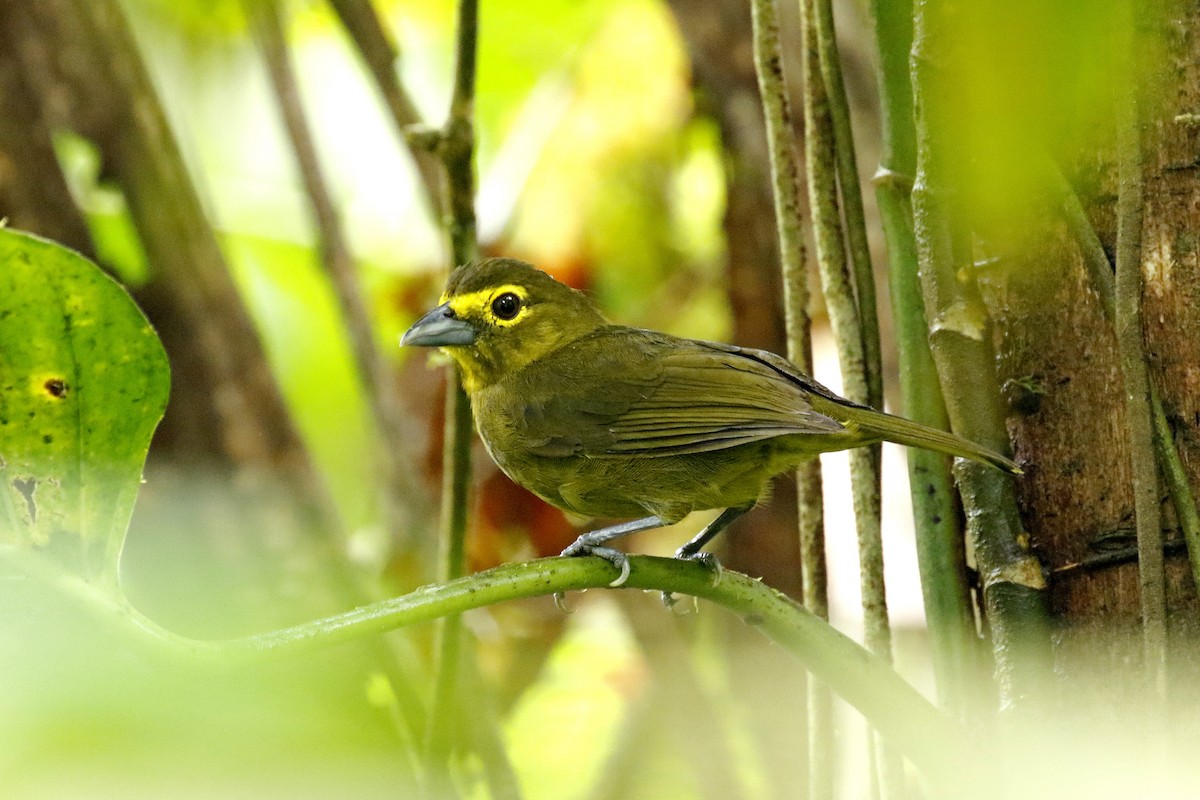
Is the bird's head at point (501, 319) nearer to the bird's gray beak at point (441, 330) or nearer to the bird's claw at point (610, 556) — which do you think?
the bird's gray beak at point (441, 330)

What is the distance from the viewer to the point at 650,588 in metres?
1.70

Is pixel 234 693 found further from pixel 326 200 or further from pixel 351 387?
pixel 351 387

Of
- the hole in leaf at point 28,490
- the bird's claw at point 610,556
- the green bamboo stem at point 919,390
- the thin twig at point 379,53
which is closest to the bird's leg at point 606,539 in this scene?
the bird's claw at point 610,556

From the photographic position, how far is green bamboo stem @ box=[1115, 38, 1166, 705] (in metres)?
1.50

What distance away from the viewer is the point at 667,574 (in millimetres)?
1670

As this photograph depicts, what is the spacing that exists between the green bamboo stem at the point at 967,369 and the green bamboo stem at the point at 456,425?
2.88 feet

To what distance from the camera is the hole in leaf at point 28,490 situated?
1.51m

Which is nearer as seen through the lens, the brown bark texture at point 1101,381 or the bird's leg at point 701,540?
the brown bark texture at point 1101,381

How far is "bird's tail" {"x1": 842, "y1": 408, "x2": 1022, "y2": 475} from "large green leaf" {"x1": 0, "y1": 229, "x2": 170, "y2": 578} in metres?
1.02

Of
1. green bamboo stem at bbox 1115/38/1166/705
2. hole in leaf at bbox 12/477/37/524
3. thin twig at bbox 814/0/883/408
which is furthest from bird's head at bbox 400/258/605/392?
green bamboo stem at bbox 1115/38/1166/705

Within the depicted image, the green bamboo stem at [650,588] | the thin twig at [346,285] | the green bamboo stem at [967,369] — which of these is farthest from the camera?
the thin twig at [346,285]

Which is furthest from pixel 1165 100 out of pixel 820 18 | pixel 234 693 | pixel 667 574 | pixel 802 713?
pixel 802 713

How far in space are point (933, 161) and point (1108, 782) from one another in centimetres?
91

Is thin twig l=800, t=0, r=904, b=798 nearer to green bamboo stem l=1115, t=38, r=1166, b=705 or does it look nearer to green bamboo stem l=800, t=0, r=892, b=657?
green bamboo stem l=800, t=0, r=892, b=657
